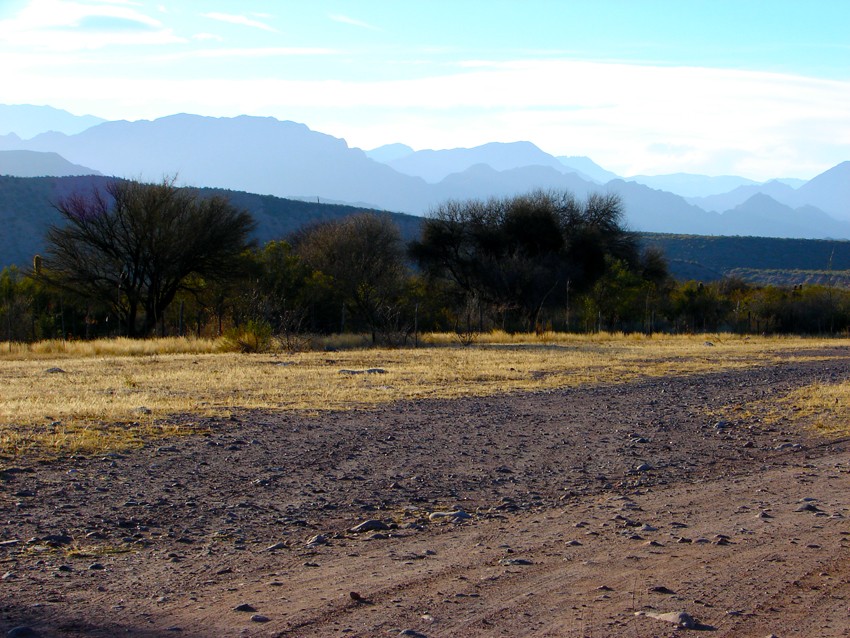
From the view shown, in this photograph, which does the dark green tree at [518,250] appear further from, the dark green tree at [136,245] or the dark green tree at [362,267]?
→ the dark green tree at [136,245]

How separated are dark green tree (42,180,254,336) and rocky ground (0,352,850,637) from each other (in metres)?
26.7

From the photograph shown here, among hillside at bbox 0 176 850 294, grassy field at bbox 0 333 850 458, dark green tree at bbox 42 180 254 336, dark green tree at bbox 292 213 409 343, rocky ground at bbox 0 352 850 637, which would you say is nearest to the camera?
rocky ground at bbox 0 352 850 637

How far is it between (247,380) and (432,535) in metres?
10.0

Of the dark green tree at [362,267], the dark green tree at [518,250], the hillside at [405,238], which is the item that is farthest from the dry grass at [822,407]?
the hillside at [405,238]

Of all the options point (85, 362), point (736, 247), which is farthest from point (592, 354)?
point (736, 247)

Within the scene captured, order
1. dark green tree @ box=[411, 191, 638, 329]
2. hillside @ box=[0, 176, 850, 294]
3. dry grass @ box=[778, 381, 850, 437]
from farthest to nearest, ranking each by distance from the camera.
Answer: hillside @ box=[0, 176, 850, 294] → dark green tree @ box=[411, 191, 638, 329] → dry grass @ box=[778, 381, 850, 437]

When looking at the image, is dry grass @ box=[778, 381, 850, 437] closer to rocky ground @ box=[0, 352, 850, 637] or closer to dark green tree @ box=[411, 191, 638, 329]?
rocky ground @ box=[0, 352, 850, 637]

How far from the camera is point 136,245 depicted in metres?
35.6

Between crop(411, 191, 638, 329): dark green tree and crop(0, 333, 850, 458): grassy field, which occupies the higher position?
crop(411, 191, 638, 329): dark green tree

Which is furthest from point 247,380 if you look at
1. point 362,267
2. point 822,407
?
point 362,267

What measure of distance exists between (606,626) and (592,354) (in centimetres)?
2075

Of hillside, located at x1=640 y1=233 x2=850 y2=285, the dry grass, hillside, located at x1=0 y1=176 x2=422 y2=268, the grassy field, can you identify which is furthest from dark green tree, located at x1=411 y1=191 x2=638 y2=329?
hillside, located at x1=640 y1=233 x2=850 y2=285

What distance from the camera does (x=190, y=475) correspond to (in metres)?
7.64

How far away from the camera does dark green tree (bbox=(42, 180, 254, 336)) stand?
35094mm
